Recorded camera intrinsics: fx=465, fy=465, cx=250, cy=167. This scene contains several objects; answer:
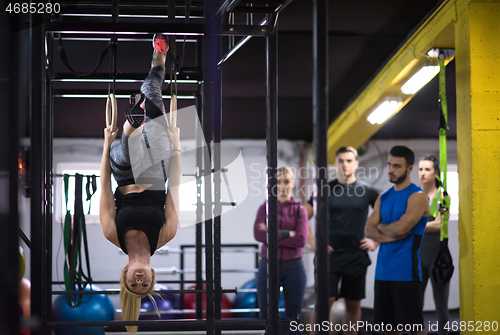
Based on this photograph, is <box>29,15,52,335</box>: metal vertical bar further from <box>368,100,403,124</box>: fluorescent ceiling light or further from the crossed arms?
<box>368,100,403,124</box>: fluorescent ceiling light

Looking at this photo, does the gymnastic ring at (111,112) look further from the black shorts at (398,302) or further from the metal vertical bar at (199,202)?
the black shorts at (398,302)

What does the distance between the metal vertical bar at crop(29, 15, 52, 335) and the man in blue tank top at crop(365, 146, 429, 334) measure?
180 cm

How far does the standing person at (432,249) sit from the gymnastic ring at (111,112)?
78.8 inches

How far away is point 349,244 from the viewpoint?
314 centimetres

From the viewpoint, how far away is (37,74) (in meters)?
1.93

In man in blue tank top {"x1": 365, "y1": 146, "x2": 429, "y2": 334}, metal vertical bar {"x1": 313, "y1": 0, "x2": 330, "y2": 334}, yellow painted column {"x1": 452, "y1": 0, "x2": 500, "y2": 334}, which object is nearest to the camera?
metal vertical bar {"x1": 313, "y1": 0, "x2": 330, "y2": 334}

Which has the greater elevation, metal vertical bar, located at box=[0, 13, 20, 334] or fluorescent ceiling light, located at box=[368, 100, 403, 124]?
fluorescent ceiling light, located at box=[368, 100, 403, 124]

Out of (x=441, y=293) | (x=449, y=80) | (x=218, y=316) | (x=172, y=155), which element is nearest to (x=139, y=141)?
(x=172, y=155)

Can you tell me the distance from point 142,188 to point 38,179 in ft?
1.43

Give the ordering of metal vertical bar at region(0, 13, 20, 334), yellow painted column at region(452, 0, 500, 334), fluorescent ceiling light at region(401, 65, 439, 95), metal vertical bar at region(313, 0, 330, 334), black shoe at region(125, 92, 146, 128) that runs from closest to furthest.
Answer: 1. metal vertical bar at region(0, 13, 20, 334)
2. metal vertical bar at region(313, 0, 330, 334)
3. black shoe at region(125, 92, 146, 128)
4. yellow painted column at region(452, 0, 500, 334)
5. fluorescent ceiling light at region(401, 65, 439, 95)

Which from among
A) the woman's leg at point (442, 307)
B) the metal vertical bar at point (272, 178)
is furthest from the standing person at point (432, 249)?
the metal vertical bar at point (272, 178)

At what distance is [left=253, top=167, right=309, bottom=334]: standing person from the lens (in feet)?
10.4

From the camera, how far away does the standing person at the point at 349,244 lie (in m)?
3.10

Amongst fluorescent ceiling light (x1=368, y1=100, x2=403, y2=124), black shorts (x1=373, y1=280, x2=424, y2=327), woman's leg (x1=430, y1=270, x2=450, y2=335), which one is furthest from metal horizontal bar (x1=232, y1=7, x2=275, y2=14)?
fluorescent ceiling light (x1=368, y1=100, x2=403, y2=124)
